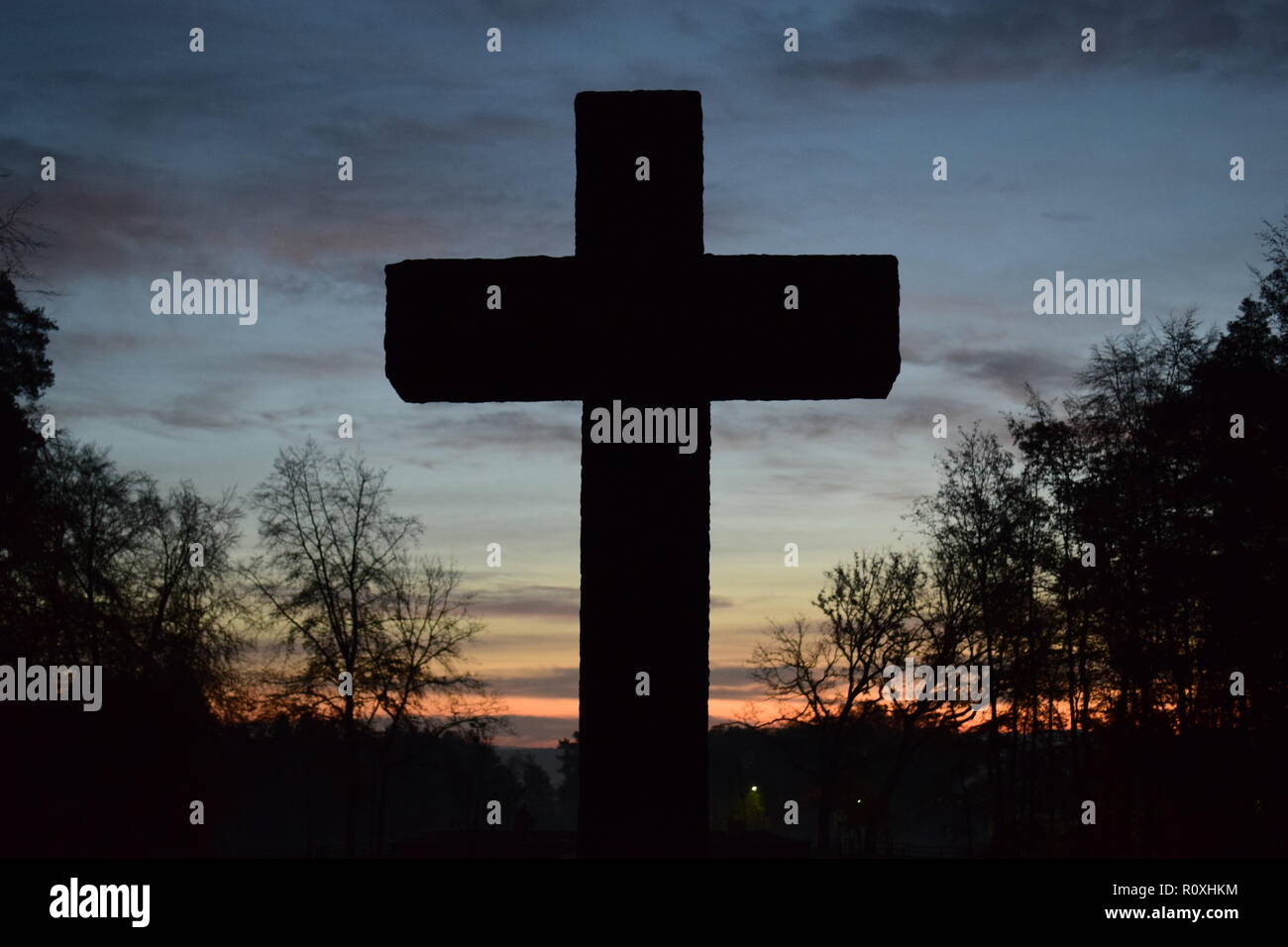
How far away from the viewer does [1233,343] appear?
26.1 meters

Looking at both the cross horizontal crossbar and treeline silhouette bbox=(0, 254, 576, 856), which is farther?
treeline silhouette bbox=(0, 254, 576, 856)

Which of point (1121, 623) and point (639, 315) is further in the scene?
point (1121, 623)

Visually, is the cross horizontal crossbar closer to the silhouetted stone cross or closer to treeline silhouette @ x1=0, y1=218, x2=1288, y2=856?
the silhouetted stone cross

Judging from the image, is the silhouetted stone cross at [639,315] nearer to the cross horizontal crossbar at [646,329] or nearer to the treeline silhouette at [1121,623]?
the cross horizontal crossbar at [646,329]

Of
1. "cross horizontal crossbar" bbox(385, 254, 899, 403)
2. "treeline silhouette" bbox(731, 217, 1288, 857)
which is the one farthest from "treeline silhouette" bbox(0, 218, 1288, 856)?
"cross horizontal crossbar" bbox(385, 254, 899, 403)

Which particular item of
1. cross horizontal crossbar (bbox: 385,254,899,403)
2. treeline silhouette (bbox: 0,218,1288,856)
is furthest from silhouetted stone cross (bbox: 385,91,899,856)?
treeline silhouette (bbox: 0,218,1288,856)

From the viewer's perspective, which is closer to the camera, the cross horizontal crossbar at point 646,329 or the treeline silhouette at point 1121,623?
the cross horizontal crossbar at point 646,329

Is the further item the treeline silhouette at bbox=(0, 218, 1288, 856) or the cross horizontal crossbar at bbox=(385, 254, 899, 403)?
the treeline silhouette at bbox=(0, 218, 1288, 856)

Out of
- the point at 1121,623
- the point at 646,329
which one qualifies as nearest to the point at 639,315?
the point at 646,329

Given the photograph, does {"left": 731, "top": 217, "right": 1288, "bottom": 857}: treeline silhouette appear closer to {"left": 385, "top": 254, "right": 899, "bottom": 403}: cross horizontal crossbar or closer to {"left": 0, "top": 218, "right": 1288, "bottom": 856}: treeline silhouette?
{"left": 0, "top": 218, "right": 1288, "bottom": 856}: treeline silhouette

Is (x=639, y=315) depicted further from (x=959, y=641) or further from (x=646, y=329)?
(x=959, y=641)

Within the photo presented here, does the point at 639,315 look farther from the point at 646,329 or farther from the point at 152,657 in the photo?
the point at 152,657

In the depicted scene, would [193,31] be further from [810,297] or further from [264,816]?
[264,816]

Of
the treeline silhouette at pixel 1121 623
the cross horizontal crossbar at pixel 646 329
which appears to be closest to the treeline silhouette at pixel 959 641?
the treeline silhouette at pixel 1121 623
